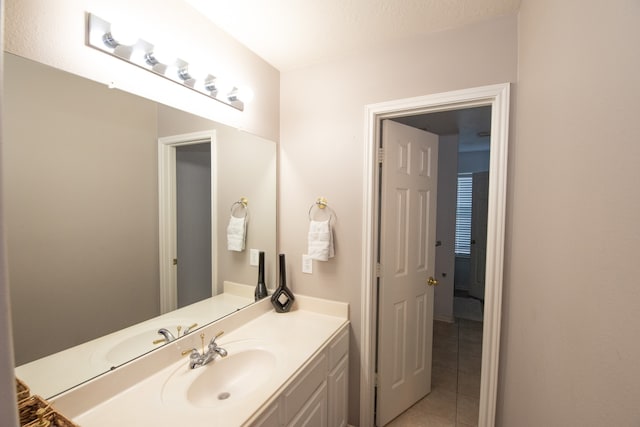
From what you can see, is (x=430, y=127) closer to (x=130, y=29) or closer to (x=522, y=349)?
(x=522, y=349)

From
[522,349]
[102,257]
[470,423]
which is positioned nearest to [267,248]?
[102,257]

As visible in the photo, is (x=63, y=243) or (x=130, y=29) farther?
(x=130, y=29)

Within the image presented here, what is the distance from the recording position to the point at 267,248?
6.11 feet

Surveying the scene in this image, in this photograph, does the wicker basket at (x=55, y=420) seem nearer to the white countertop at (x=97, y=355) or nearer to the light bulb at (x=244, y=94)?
the white countertop at (x=97, y=355)

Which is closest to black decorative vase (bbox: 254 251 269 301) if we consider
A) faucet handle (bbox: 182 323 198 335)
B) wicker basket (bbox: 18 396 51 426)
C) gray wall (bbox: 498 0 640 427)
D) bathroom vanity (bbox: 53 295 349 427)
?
bathroom vanity (bbox: 53 295 349 427)

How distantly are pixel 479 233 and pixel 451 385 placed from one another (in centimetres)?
258

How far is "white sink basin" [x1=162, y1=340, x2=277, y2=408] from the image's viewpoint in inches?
42.4

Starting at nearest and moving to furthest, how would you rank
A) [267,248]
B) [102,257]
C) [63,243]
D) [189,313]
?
Result: [63,243], [102,257], [189,313], [267,248]

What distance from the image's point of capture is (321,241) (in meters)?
1.73

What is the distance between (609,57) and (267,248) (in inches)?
67.1

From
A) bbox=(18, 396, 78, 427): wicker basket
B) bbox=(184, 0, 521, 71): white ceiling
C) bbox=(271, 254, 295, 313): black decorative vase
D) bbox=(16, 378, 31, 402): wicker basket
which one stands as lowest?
bbox=(271, 254, 295, 313): black decorative vase

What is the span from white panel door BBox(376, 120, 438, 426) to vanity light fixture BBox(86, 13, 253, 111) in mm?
942

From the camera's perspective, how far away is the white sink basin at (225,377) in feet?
3.54

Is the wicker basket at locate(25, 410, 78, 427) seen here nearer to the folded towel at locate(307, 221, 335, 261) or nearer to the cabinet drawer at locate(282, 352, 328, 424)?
the cabinet drawer at locate(282, 352, 328, 424)
